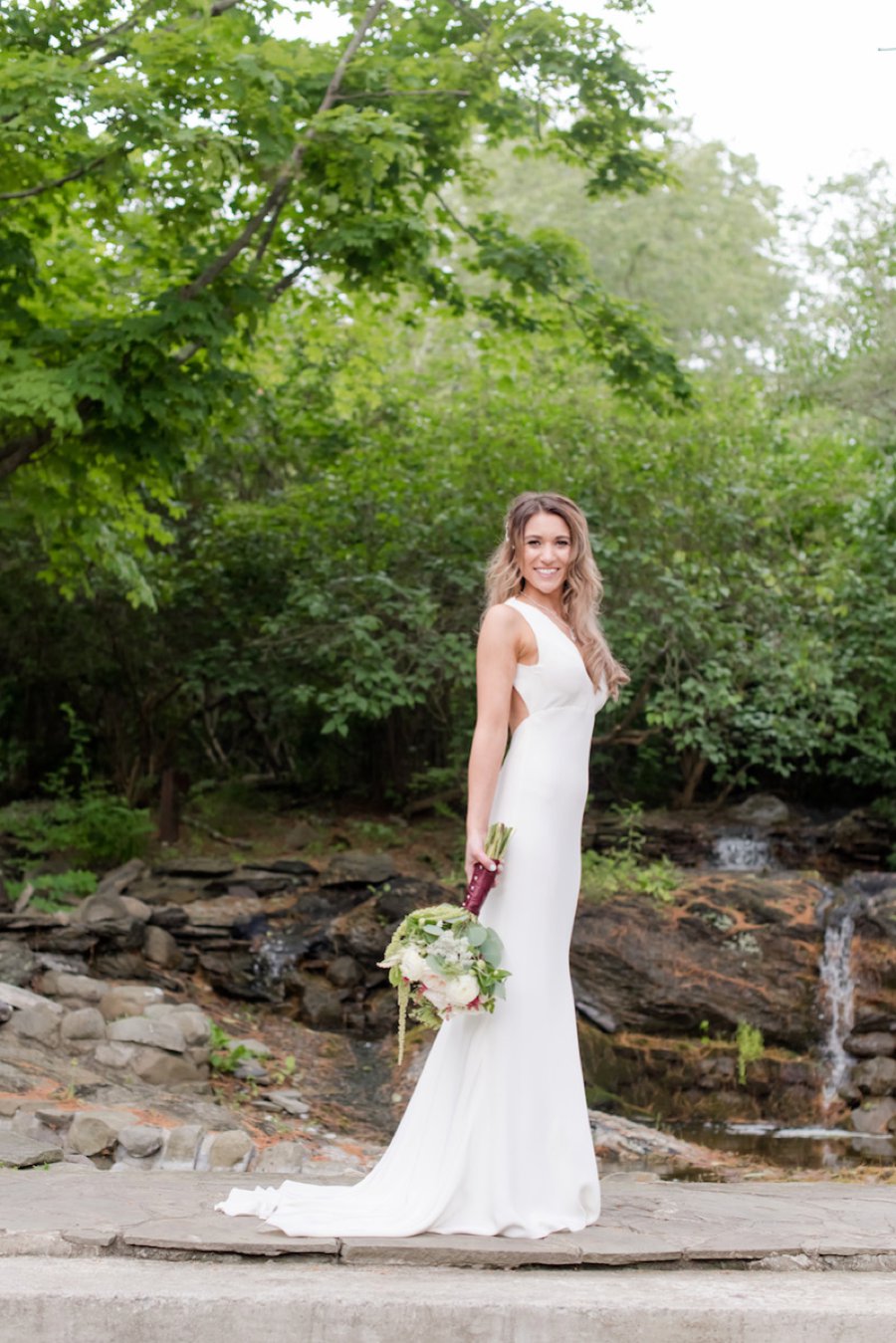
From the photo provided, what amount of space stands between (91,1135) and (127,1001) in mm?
3273

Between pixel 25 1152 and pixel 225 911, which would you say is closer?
pixel 25 1152

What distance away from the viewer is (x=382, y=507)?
1470 centimetres

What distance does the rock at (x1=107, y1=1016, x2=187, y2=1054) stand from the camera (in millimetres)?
8938

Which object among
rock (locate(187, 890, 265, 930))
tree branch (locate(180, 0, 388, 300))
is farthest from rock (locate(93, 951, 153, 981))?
tree branch (locate(180, 0, 388, 300))

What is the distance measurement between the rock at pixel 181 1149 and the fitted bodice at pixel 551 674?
3.32m

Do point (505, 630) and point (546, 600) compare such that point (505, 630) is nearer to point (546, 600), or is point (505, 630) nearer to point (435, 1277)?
point (546, 600)

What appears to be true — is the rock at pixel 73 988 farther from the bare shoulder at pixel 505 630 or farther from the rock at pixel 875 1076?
the bare shoulder at pixel 505 630

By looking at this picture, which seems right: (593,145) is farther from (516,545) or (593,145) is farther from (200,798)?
(200,798)

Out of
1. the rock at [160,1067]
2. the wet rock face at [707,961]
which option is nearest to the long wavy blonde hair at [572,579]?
the rock at [160,1067]

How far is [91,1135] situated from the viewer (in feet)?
21.8

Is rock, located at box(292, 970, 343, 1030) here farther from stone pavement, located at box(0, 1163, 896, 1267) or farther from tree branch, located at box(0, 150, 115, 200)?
tree branch, located at box(0, 150, 115, 200)

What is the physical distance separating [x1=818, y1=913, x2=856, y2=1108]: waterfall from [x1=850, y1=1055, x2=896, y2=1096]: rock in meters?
0.15

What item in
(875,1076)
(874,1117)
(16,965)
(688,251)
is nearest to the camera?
(16,965)

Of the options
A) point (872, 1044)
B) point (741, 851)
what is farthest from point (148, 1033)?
point (741, 851)
